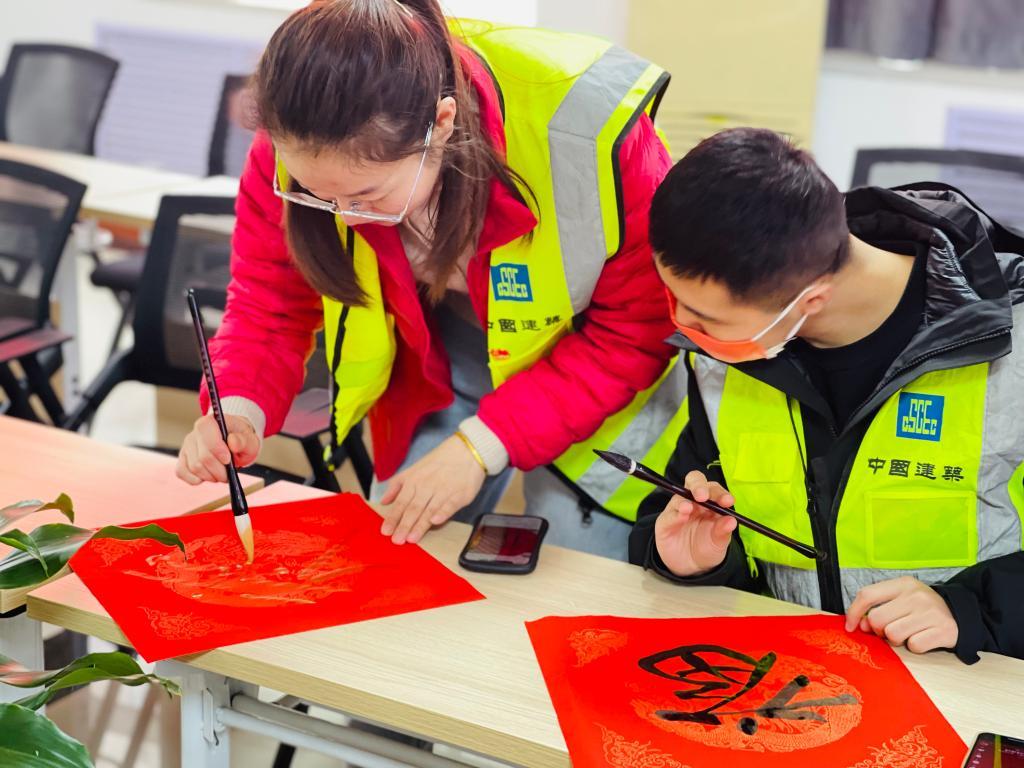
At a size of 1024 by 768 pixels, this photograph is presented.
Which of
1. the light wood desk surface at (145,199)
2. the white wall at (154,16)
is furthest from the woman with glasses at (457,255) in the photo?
the white wall at (154,16)

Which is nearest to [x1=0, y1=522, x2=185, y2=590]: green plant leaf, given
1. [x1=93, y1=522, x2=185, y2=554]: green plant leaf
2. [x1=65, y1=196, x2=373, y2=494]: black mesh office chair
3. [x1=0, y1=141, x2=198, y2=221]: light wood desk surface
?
[x1=93, y1=522, x2=185, y2=554]: green plant leaf

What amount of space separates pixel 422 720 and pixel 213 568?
1.19 ft

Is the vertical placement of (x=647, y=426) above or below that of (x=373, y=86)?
below

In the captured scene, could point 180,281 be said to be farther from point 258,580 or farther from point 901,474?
point 901,474

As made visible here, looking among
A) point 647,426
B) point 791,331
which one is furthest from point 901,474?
point 647,426

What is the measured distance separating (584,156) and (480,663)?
2.11 ft

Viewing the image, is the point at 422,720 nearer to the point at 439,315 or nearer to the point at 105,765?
the point at 439,315

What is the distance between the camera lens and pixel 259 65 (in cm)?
133

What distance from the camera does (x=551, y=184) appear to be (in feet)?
5.00

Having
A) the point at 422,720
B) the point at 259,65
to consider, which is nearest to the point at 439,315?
the point at 259,65

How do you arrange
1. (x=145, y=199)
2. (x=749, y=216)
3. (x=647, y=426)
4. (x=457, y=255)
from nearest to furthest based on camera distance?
(x=749, y=216)
(x=457, y=255)
(x=647, y=426)
(x=145, y=199)

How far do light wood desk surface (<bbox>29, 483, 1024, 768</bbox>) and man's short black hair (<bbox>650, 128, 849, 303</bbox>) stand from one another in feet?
1.23

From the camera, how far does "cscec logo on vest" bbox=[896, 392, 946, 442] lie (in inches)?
51.6

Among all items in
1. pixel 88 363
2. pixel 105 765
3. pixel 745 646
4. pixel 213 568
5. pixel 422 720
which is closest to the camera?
pixel 422 720
